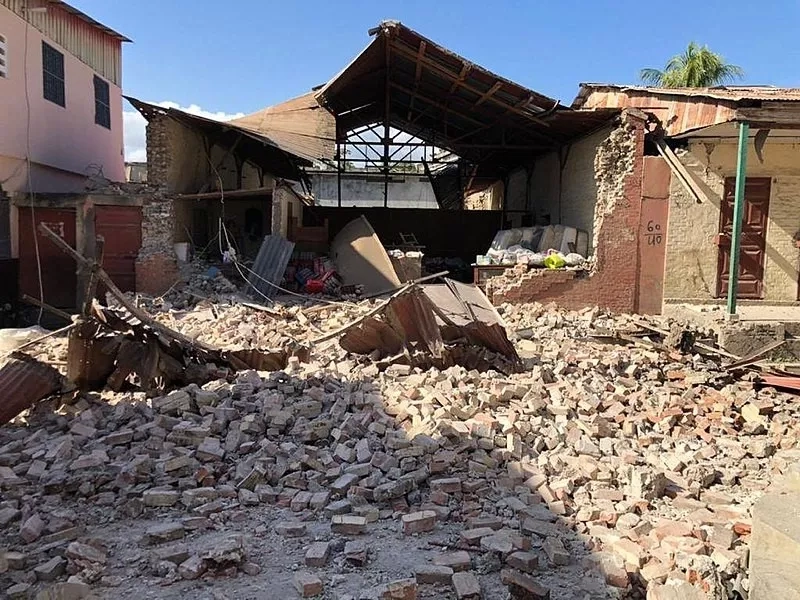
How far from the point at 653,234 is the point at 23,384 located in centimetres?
1133

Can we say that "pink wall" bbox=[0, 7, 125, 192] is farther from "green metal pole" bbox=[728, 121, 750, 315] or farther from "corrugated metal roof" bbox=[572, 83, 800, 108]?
"green metal pole" bbox=[728, 121, 750, 315]

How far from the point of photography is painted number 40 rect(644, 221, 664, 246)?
500 inches

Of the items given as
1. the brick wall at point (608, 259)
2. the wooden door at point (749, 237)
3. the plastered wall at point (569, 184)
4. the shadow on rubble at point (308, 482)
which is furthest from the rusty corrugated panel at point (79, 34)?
the wooden door at point (749, 237)

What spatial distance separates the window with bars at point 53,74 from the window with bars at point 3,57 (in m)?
1.67

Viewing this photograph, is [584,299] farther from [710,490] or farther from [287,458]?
[287,458]

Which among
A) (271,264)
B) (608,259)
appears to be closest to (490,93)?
(608,259)

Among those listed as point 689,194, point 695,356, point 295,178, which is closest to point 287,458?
point 695,356

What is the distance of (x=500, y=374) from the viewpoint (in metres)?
7.49

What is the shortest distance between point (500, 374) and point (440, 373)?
2.85 feet

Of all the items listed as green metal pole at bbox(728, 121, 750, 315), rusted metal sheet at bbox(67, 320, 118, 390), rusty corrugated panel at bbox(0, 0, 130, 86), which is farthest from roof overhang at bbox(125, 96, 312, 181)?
green metal pole at bbox(728, 121, 750, 315)

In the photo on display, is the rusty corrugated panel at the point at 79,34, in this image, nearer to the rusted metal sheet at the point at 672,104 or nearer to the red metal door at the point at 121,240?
the red metal door at the point at 121,240

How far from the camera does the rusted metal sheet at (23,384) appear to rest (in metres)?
5.79

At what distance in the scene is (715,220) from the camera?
12.6 meters

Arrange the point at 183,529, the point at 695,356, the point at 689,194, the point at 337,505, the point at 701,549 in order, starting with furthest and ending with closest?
1. the point at 689,194
2. the point at 695,356
3. the point at 337,505
4. the point at 183,529
5. the point at 701,549
